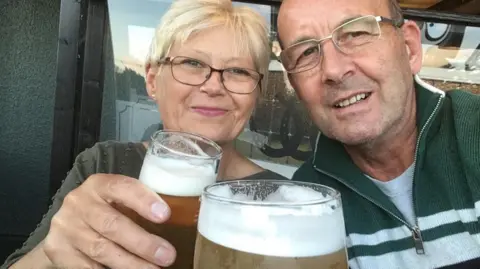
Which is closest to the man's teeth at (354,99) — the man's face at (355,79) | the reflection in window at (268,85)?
the man's face at (355,79)

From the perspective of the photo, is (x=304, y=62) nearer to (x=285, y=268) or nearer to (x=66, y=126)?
(x=285, y=268)

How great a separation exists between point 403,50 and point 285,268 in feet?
3.94

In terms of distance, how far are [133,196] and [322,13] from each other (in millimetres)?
1068

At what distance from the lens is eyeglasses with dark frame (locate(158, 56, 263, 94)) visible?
1619 mm

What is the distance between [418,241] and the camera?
121cm

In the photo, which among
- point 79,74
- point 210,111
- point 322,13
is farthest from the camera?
point 79,74

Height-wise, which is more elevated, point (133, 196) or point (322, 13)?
point (322, 13)

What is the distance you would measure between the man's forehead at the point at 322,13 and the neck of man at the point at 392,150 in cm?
37

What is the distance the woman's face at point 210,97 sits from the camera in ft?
5.26

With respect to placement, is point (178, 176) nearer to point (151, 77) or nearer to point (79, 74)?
point (151, 77)

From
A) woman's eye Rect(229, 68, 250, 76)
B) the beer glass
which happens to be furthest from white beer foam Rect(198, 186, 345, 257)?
woman's eye Rect(229, 68, 250, 76)

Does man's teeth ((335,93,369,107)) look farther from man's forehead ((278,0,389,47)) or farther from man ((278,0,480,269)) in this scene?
man's forehead ((278,0,389,47))

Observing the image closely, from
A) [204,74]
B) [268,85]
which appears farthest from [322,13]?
[268,85]

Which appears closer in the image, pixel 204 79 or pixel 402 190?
pixel 402 190
